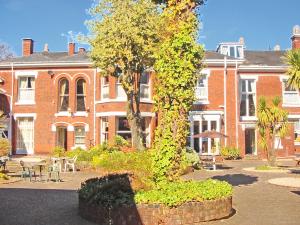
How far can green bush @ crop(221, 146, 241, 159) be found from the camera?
106 ft

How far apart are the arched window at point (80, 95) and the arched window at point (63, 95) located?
2.82ft

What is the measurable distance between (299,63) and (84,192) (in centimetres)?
1289

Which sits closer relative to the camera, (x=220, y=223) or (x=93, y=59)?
(x=220, y=223)

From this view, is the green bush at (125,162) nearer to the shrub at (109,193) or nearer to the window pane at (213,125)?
the shrub at (109,193)

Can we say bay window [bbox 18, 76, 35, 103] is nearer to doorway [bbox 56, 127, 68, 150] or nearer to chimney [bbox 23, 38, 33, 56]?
doorway [bbox 56, 127, 68, 150]

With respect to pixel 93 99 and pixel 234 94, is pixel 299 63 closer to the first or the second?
pixel 234 94

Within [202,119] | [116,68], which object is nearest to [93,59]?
[116,68]

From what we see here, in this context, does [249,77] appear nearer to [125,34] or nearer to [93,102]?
[93,102]

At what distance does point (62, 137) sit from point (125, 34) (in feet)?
50.5

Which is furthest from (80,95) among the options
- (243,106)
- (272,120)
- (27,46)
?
(272,120)

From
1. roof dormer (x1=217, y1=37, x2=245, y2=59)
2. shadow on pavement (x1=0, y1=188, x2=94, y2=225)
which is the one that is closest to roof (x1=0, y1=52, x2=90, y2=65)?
roof dormer (x1=217, y1=37, x2=245, y2=59)

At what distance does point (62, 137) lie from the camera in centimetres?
3553

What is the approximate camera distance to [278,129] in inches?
1024

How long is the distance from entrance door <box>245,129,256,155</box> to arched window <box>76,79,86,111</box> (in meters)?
13.4
